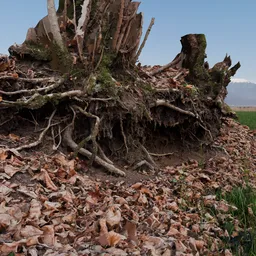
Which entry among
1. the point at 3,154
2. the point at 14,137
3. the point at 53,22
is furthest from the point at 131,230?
the point at 53,22

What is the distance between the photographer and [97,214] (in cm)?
327

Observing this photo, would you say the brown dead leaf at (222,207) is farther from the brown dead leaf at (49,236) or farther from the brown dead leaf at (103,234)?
the brown dead leaf at (49,236)

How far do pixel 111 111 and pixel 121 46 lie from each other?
4.41 feet

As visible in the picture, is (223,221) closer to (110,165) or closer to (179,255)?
(179,255)

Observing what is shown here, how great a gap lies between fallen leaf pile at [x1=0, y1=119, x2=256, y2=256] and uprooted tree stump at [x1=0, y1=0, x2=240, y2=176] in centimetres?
63

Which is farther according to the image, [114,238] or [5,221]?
[114,238]

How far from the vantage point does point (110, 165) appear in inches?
197

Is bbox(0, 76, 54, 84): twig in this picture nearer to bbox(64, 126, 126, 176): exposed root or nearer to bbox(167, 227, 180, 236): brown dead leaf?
bbox(64, 126, 126, 176): exposed root

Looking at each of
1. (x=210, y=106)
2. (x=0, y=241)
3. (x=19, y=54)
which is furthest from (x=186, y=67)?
(x=0, y=241)

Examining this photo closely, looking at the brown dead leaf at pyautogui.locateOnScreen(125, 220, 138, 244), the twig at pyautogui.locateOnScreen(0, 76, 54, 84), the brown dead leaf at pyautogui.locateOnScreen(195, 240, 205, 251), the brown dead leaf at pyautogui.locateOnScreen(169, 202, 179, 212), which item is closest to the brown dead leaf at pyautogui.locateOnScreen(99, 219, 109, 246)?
the brown dead leaf at pyautogui.locateOnScreen(125, 220, 138, 244)

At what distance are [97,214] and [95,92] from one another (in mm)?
2292

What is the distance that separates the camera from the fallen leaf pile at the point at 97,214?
2.74 meters

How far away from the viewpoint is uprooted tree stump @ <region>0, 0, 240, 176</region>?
4996 mm

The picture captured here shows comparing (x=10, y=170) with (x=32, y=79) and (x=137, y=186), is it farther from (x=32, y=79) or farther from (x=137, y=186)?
(x=32, y=79)
